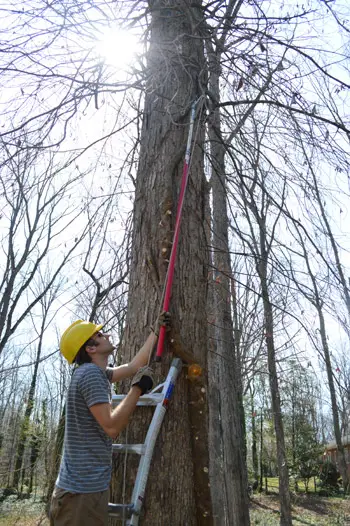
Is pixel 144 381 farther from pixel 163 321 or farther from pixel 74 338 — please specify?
→ pixel 74 338

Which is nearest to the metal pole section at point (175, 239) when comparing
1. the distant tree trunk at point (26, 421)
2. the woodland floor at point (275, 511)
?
the woodland floor at point (275, 511)

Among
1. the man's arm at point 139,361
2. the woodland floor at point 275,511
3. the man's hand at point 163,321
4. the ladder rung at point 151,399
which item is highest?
the man's hand at point 163,321

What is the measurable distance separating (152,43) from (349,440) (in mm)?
30583

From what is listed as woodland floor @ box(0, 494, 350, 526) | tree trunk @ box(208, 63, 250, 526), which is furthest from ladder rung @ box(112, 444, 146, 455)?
woodland floor @ box(0, 494, 350, 526)

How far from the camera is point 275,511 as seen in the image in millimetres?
16672

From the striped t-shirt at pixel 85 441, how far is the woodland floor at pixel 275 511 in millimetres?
13037

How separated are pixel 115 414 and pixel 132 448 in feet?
0.69

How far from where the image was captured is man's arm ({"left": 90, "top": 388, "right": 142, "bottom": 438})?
181 cm

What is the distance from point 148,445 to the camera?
1845 millimetres

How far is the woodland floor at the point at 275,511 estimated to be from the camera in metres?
14.0

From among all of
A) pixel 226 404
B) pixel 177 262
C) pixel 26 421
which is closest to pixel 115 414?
pixel 177 262

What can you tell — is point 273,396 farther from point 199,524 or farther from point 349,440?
point 349,440

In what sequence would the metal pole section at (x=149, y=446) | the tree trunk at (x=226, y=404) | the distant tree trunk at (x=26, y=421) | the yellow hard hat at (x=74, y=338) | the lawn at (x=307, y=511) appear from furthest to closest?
the distant tree trunk at (x=26, y=421)
the lawn at (x=307, y=511)
the tree trunk at (x=226, y=404)
the yellow hard hat at (x=74, y=338)
the metal pole section at (x=149, y=446)

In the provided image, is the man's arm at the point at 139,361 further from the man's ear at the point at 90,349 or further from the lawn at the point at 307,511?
the lawn at the point at 307,511
